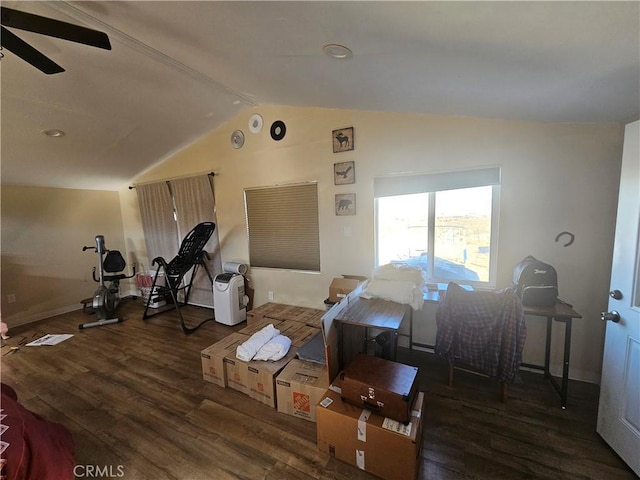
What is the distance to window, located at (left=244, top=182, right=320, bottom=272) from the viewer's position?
329 centimetres

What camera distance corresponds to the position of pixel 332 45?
1397 millimetres

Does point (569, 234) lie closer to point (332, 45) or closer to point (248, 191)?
point (332, 45)

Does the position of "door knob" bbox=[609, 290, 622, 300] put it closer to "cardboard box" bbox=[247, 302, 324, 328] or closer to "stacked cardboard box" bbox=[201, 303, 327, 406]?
"stacked cardboard box" bbox=[201, 303, 327, 406]

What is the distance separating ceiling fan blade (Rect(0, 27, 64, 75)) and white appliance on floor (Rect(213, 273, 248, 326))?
8.59 ft

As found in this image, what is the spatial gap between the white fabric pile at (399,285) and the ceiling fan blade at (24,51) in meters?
2.61

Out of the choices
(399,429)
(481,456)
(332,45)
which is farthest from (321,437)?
(332,45)

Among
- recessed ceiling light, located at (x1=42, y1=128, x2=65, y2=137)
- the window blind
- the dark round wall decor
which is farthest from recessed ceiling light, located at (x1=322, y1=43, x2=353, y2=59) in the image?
recessed ceiling light, located at (x1=42, y1=128, x2=65, y2=137)

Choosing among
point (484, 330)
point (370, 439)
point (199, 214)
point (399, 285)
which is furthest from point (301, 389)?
point (199, 214)

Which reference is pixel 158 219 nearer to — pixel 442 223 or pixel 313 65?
pixel 313 65

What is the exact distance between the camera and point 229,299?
347 centimetres

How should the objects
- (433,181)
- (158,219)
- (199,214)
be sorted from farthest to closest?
1. (158,219)
2. (199,214)
3. (433,181)

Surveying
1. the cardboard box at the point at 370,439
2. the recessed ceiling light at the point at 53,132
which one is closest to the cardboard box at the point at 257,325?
the cardboard box at the point at 370,439

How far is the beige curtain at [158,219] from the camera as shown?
4.41 metres

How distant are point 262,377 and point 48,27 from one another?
8.18ft
